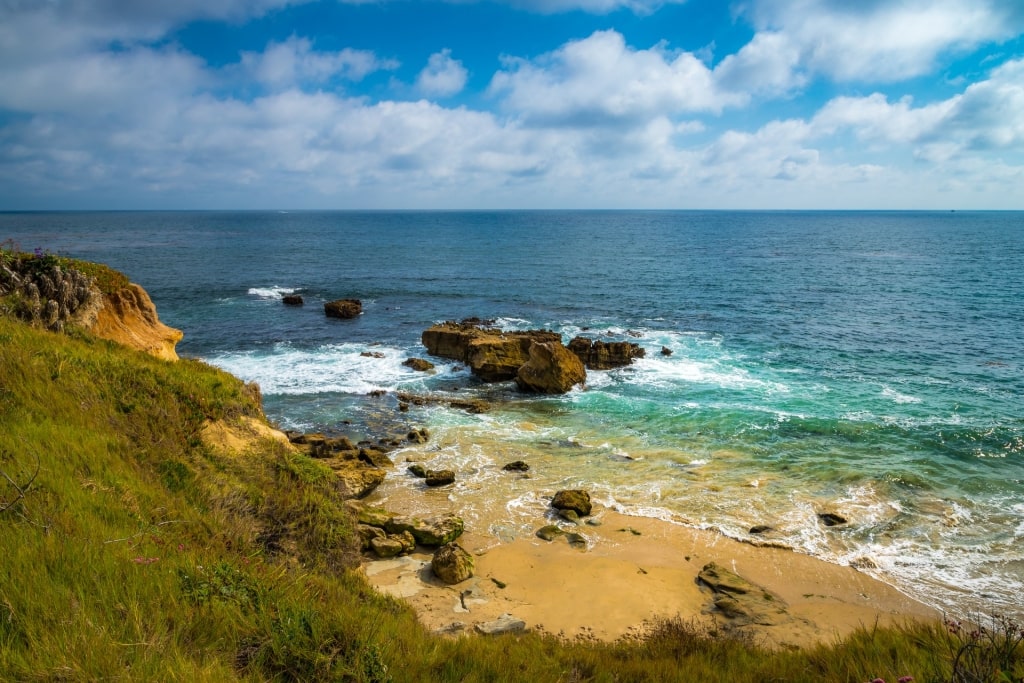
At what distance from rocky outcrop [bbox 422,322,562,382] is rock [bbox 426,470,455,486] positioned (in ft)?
41.2

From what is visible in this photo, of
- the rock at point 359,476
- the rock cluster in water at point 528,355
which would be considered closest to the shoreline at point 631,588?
the rock at point 359,476

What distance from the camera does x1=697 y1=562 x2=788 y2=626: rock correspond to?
465 inches

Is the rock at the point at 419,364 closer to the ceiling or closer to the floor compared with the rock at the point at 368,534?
closer to the ceiling

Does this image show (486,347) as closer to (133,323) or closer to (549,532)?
(133,323)

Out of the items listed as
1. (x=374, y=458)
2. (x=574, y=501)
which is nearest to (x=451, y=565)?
(x=574, y=501)

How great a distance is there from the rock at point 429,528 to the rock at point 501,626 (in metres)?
3.90

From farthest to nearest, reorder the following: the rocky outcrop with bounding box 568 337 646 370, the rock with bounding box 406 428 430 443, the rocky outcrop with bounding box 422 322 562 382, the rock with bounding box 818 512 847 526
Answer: the rocky outcrop with bounding box 568 337 646 370 < the rocky outcrop with bounding box 422 322 562 382 < the rock with bounding box 406 428 430 443 < the rock with bounding box 818 512 847 526

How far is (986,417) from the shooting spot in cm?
2369

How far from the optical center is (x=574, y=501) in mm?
16266

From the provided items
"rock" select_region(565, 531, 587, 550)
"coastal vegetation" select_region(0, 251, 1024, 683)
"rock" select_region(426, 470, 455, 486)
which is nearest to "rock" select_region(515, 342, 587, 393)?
"rock" select_region(426, 470, 455, 486)

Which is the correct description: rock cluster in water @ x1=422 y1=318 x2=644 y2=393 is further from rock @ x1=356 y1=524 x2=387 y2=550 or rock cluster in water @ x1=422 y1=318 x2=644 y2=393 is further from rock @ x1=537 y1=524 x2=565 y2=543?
rock @ x1=356 y1=524 x2=387 y2=550

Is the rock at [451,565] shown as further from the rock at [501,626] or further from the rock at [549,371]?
the rock at [549,371]

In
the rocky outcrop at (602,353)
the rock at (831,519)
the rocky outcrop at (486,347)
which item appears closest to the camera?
the rock at (831,519)

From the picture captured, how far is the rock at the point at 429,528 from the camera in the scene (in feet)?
47.1
